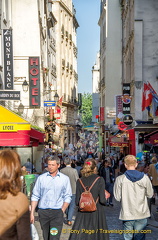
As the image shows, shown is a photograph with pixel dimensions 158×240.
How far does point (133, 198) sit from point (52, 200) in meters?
1.24

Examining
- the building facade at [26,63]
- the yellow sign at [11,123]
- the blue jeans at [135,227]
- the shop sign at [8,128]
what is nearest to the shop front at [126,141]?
the building facade at [26,63]

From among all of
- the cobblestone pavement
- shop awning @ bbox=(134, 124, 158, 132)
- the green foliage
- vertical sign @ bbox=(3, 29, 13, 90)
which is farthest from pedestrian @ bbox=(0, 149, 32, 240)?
the green foliage

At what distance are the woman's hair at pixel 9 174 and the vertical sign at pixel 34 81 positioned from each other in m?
25.6

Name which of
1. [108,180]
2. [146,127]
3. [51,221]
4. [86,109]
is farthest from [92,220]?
[86,109]

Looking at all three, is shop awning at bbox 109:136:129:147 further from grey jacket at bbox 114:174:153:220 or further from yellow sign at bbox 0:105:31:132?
grey jacket at bbox 114:174:153:220

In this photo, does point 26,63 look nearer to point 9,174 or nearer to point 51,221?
point 51,221

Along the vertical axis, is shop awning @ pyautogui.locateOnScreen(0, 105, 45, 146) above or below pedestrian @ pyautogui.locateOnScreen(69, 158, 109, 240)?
above

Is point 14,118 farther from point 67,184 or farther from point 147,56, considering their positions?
point 147,56

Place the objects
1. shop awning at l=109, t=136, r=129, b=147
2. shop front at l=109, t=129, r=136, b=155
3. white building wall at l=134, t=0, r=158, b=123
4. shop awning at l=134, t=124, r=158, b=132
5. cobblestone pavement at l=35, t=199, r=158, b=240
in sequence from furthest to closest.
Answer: shop awning at l=109, t=136, r=129, b=147 → shop front at l=109, t=129, r=136, b=155 → white building wall at l=134, t=0, r=158, b=123 → shop awning at l=134, t=124, r=158, b=132 → cobblestone pavement at l=35, t=199, r=158, b=240

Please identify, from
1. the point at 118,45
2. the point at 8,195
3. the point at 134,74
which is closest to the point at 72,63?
the point at 118,45

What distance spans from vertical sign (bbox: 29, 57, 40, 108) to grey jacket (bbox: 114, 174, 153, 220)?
73.3ft

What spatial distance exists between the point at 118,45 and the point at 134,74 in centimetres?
2049

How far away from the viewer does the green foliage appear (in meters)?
112

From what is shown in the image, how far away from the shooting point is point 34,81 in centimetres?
2953
